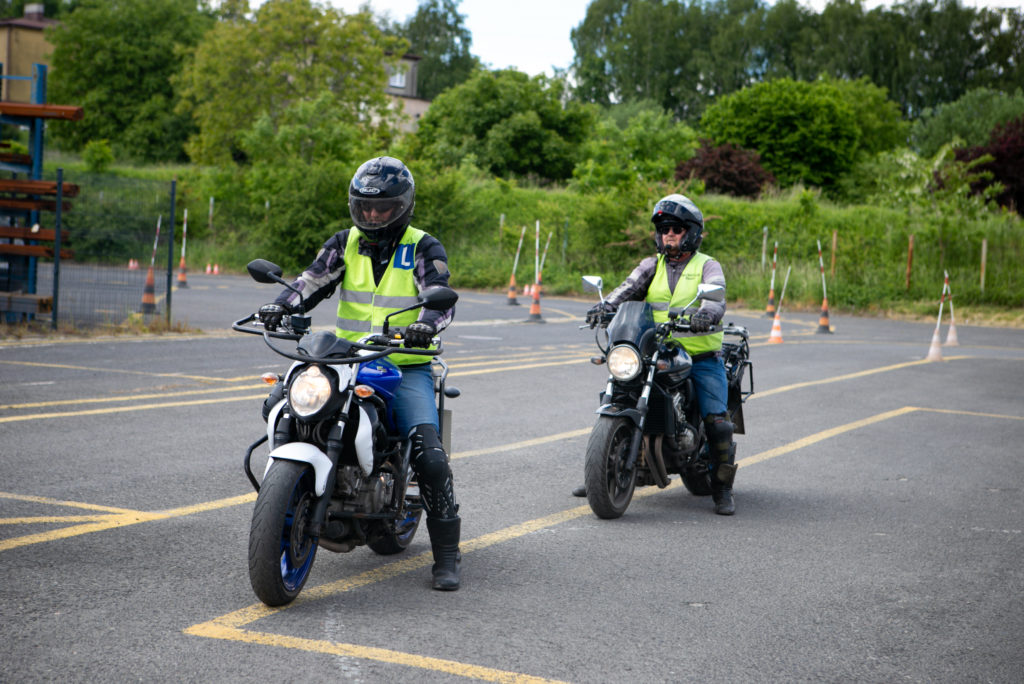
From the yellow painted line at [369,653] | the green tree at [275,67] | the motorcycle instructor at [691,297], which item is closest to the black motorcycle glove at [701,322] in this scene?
the motorcycle instructor at [691,297]

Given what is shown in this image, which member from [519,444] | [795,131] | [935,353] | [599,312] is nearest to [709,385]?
[599,312]

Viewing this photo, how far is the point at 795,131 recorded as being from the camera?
6062cm

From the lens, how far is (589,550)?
599cm

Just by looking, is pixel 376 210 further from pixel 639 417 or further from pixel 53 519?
pixel 53 519

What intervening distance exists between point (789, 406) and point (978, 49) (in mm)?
72793

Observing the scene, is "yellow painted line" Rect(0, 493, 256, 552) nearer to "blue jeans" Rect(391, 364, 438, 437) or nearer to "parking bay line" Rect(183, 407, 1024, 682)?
"parking bay line" Rect(183, 407, 1024, 682)

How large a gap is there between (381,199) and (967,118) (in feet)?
224

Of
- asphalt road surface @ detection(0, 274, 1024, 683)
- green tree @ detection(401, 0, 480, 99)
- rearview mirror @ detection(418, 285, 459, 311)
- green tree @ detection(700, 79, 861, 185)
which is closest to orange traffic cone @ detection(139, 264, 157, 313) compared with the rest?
asphalt road surface @ detection(0, 274, 1024, 683)

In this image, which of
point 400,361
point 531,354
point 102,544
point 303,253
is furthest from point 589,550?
point 303,253

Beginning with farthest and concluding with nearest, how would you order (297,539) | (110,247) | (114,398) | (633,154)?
(633,154), (110,247), (114,398), (297,539)

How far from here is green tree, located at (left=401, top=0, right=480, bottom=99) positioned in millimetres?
93438

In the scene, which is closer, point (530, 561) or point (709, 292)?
point (530, 561)

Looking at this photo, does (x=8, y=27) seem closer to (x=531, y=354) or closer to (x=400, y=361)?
(x=531, y=354)

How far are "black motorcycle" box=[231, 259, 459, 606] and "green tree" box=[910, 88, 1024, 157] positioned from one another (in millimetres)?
65493
